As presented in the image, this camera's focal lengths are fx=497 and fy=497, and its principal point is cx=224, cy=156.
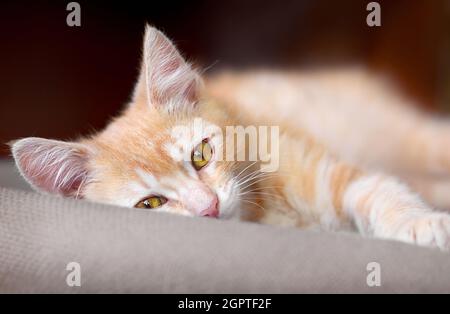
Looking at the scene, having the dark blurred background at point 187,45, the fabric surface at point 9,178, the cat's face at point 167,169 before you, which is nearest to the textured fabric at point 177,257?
the cat's face at point 167,169

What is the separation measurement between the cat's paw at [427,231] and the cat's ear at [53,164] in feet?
2.14

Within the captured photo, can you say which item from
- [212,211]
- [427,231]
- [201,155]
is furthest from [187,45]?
[427,231]

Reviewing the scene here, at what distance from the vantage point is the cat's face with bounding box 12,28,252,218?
96cm

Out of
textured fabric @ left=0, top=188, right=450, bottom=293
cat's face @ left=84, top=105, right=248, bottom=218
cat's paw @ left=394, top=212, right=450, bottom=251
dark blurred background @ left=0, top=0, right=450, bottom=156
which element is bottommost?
textured fabric @ left=0, top=188, right=450, bottom=293

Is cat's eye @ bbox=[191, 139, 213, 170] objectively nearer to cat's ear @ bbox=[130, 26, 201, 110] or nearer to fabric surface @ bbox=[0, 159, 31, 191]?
cat's ear @ bbox=[130, 26, 201, 110]

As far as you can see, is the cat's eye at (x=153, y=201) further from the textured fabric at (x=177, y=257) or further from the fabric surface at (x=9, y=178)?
the fabric surface at (x=9, y=178)

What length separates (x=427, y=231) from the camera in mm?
871

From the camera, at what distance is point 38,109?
2045mm

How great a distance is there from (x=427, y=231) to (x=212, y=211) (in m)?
0.39

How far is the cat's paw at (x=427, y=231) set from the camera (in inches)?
33.6

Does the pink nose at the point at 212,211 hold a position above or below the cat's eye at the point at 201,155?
below

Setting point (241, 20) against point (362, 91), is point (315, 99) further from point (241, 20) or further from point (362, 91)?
point (241, 20)

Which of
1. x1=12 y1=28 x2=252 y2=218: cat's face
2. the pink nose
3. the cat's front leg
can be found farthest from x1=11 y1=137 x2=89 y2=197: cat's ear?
the cat's front leg
